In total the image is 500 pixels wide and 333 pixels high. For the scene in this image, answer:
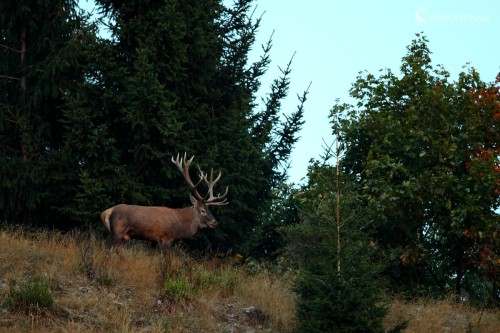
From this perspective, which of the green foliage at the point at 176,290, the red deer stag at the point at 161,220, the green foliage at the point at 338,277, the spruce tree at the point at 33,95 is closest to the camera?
the green foliage at the point at 338,277

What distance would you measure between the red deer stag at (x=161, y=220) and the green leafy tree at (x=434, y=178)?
12.4 ft

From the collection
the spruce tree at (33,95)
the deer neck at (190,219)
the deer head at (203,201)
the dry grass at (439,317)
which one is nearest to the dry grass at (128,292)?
the deer neck at (190,219)

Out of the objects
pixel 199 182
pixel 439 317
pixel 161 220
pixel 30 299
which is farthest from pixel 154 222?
pixel 439 317

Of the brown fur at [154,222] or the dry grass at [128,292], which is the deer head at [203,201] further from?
the dry grass at [128,292]

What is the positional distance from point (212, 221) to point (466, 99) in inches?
312

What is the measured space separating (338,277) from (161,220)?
6.09 meters

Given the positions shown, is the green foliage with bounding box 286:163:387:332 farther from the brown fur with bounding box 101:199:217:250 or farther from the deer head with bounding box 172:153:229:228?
the deer head with bounding box 172:153:229:228

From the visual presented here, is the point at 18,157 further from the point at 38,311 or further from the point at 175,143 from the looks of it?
the point at 38,311

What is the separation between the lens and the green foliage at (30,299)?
484 inches

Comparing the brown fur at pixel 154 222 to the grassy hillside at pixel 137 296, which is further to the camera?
the brown fur at pixel 154 222

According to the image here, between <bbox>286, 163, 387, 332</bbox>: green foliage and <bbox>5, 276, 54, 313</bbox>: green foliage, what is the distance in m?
4.14

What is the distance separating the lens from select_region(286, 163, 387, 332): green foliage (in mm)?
12742

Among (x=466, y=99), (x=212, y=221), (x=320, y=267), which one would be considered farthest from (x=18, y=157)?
(x=466, y=99)

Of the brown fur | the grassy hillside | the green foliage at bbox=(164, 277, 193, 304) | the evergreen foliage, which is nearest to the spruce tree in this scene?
the evergreen foliage
